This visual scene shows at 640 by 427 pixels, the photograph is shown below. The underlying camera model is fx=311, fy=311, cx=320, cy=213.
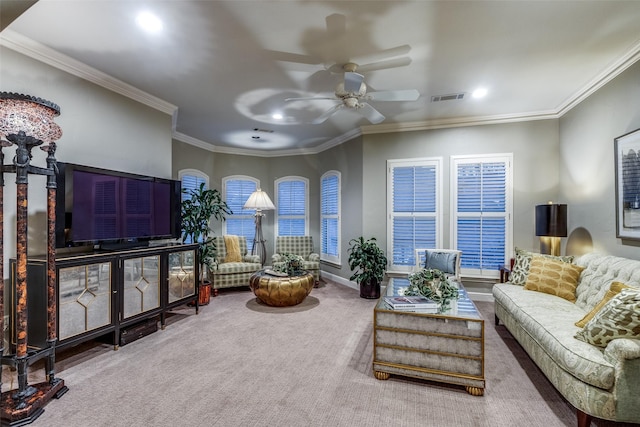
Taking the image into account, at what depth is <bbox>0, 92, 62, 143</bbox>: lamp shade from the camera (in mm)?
2051

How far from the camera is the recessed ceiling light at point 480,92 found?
3754 millimetres

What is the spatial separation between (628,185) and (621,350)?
2091 millimetres

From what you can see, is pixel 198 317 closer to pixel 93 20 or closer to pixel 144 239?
pixel 144 239

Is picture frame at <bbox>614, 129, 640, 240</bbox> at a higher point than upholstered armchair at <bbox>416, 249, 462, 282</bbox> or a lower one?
higher

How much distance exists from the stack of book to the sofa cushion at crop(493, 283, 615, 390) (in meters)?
0.76

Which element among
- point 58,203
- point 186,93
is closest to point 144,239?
point 58,203

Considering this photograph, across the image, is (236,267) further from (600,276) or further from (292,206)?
(600,276)

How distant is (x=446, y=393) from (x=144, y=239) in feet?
11.3

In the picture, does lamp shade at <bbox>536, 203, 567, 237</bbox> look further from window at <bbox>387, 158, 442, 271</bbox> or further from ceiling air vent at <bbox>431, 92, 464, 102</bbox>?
ceiling air vent at <bbox>431, 92, 464, 102</bbox>

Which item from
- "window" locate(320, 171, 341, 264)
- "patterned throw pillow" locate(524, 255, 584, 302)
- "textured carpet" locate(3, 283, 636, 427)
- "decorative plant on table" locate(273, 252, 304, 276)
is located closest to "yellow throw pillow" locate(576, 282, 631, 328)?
"textured carpet" locate(3, 283, 636, 427)

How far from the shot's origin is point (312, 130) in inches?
217

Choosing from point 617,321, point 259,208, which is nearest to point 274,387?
point 617,321

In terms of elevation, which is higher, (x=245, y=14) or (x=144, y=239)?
(x=245, y=14)

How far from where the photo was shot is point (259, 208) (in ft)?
18.7
